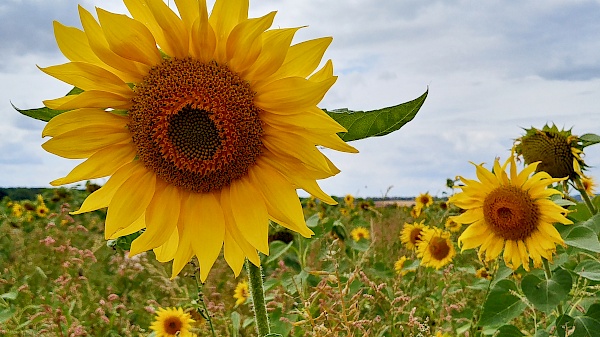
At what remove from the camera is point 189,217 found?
47.2 inches

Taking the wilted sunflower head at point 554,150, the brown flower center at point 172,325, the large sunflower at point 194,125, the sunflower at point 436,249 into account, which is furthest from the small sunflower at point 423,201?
the large sunflower at point 194,125

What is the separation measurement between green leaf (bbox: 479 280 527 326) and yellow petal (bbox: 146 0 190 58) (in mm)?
1554

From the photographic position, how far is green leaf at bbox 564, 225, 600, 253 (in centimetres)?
194

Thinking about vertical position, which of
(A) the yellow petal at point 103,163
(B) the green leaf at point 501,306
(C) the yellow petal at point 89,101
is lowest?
(B) the green leaf at point 501,306

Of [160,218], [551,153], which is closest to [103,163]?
[160,218]

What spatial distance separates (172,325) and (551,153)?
1883mm

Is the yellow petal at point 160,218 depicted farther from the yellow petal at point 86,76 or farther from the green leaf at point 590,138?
the green leaf at point 590,138

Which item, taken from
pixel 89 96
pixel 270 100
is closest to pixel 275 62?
pixel 270 100

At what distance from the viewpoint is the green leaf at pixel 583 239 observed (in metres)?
1.94

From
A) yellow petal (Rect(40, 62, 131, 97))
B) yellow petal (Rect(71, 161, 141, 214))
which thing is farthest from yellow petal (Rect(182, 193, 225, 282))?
yellow petal (Rect(40, 62, 131, 97))

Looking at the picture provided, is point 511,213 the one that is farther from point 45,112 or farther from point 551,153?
point 45,112

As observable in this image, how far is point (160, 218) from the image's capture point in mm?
1189

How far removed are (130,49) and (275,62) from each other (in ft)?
0.86

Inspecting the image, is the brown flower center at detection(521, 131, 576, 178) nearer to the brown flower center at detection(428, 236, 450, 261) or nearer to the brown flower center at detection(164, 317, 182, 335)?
the brown flower center at detection(428, 236, 450, 261)
